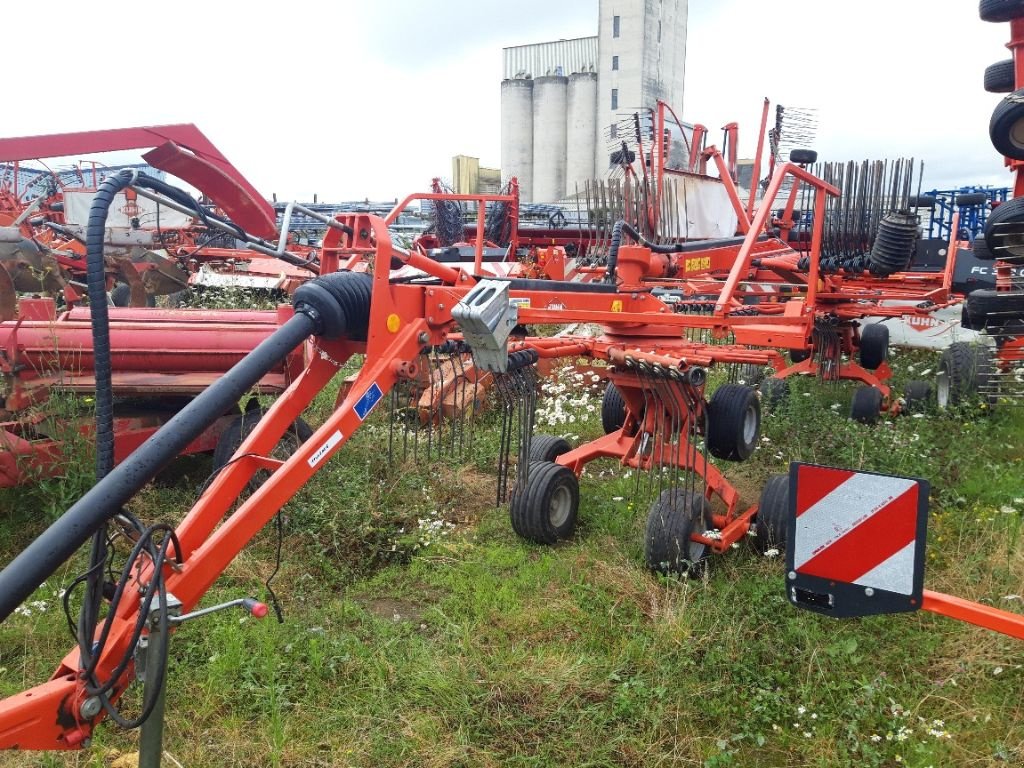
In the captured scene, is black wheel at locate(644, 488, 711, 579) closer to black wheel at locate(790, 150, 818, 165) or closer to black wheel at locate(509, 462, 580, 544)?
black wheel at locate(509, 462, 580, 544)

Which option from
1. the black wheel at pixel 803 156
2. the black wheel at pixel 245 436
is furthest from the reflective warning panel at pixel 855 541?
the black wheel at pixel 803 156

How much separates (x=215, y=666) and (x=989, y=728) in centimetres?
285

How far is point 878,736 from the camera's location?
266 cm

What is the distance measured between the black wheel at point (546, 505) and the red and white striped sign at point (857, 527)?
191cm

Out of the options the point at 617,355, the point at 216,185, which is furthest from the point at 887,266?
the point at 216,185

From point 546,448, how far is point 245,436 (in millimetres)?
1824

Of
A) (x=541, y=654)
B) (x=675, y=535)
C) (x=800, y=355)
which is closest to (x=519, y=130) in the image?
(x=800, y=355)

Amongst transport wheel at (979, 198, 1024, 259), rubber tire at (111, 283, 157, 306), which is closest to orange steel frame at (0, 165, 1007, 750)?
transport wheel at (979, 198, 1024, 259)

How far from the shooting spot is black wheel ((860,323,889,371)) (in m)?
7.10

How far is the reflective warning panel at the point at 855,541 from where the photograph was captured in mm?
2158

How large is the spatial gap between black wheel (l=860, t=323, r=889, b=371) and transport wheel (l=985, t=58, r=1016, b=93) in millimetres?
4134

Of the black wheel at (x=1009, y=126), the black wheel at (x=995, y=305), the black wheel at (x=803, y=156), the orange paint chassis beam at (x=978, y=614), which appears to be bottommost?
the orange paint chassis beam at (x=978, y=614)

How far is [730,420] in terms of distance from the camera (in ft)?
13.0

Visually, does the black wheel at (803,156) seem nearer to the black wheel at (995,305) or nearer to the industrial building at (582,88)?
the black wheel at (995,305)
